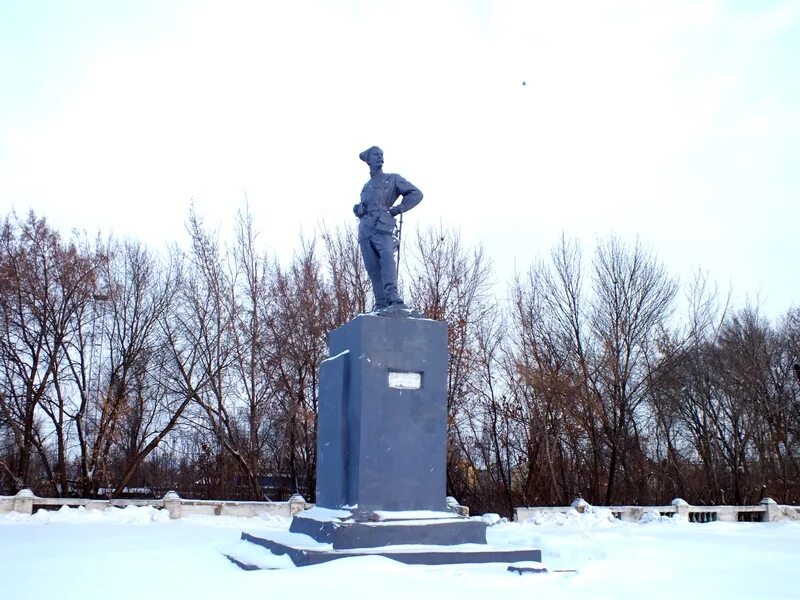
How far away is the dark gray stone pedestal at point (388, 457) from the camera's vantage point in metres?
6.48

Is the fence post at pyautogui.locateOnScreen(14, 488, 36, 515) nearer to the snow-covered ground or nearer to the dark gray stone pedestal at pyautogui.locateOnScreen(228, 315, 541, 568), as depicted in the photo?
the snow-covered ground

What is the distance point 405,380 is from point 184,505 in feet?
28.5

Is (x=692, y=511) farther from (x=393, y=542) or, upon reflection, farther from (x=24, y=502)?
(x=24, y=502)

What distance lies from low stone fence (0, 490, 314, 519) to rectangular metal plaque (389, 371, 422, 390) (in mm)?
8126

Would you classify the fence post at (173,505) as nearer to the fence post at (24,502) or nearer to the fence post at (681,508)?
the fence post at (24,502)

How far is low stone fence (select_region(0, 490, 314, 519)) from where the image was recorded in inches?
531

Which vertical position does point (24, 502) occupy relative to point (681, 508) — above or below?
above

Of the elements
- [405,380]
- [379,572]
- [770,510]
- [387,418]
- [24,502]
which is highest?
[405,380]

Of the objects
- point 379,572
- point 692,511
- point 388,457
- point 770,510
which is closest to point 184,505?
point 388,457

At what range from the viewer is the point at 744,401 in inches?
998

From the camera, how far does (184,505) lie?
1405 centimetres

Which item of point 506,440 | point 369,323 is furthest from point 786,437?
point 369,323

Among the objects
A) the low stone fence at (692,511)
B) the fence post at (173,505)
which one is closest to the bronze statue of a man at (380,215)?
the fence post at (173,505)

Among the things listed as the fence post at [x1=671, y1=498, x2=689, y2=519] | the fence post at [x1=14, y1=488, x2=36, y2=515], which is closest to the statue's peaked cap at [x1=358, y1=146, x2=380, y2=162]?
the fence post at [x1=14, y1=488, x2=36, y2=515]
